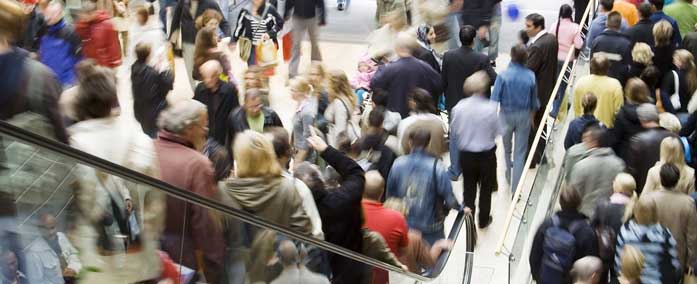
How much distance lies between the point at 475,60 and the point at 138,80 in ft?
11.6

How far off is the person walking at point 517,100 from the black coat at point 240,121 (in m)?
2.51

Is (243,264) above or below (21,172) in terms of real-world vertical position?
below

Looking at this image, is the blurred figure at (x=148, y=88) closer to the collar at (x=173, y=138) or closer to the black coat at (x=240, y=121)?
the black coat at (x=240, y=121)

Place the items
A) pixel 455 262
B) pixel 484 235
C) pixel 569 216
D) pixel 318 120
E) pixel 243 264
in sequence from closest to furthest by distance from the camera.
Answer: pixel 243 264
pixel 569 216
pixel 455 262
pixel 318 120
pixel 484 235

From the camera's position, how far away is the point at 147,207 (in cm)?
469

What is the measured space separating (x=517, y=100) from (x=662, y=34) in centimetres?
213

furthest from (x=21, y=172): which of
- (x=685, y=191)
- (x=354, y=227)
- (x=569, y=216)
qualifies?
(x=685, y=191)

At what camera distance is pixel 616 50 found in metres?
12.3

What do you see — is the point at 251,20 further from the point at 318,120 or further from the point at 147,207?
the point at 147,207

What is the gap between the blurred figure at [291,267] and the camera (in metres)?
5.79

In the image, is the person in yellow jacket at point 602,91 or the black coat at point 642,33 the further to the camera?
the black coat at point 642,33

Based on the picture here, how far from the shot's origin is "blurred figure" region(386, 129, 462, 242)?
8711 millimetres

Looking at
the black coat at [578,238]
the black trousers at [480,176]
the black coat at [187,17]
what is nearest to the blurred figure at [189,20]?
the black coat at [187,17]

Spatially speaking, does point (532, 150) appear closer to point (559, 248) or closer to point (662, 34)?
point (662, 34)
